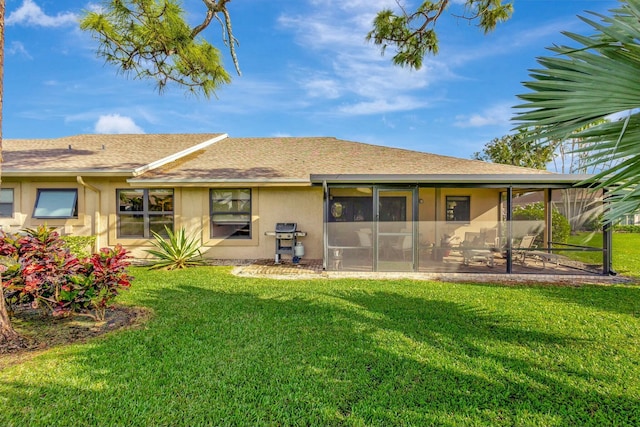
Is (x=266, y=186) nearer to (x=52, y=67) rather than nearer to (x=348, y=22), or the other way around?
(x=348, y=22)

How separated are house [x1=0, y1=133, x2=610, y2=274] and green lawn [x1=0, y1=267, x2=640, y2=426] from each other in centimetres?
300

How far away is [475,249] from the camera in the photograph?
8.84 meters

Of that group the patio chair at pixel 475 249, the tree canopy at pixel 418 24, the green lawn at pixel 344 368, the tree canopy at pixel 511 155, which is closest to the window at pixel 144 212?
the green lawn at pixel 344 368

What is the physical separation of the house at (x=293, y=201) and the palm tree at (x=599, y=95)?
5.16 m

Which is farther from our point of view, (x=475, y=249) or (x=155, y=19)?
(x=475, y=249)

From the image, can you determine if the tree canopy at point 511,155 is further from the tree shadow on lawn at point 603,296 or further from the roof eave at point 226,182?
the roof eave at point 226,182

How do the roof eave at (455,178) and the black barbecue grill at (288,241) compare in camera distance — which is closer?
the roof eave at (455,178)

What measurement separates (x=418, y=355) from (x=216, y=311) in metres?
3.32

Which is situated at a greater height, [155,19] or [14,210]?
[155,19]

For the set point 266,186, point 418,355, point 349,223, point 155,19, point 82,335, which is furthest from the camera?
point 266,186

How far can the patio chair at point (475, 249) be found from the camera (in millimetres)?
8820

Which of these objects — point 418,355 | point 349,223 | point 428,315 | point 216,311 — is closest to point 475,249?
point 349,223

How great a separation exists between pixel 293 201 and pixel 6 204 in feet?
30.4

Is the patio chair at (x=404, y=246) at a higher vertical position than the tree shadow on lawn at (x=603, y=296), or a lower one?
higher
